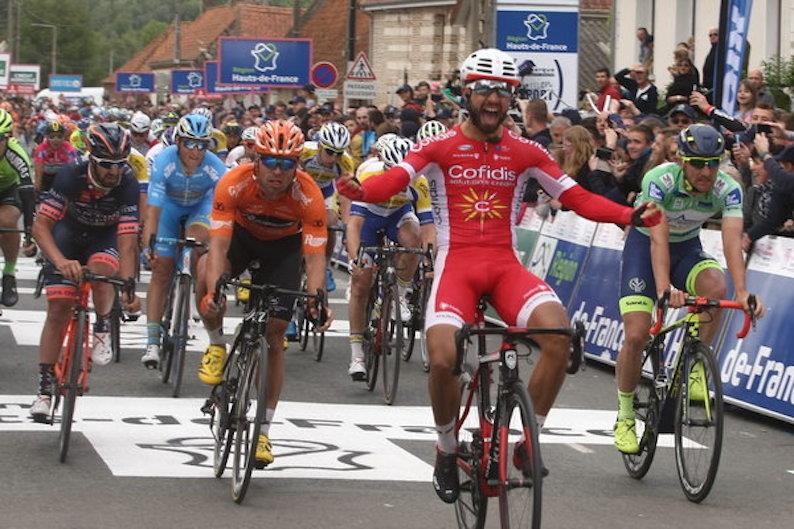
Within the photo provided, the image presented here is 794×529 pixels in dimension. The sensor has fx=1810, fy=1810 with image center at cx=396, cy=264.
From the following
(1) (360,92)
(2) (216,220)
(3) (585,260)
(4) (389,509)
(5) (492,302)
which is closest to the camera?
(5) (492,302)

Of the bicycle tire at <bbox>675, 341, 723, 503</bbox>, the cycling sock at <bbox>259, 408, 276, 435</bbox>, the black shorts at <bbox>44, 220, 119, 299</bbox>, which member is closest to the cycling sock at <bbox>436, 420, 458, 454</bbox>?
the cycling sock at <bbox>259, 408, 276, 435</bbox>

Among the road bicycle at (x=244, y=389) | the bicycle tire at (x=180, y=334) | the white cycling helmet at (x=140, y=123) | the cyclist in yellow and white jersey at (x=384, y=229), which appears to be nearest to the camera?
the road bicycle at (x=244, y=389)

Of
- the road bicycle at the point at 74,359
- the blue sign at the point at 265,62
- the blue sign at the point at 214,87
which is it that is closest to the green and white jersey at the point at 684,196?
the road bicycle at the point at 74,359

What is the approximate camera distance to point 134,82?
332 feet

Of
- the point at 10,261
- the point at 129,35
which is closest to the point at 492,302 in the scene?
the point at 10,261

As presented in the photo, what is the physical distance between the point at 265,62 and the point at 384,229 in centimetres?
4877

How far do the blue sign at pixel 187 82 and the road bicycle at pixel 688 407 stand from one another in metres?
71.3

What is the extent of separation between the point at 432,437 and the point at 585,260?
5674 mm

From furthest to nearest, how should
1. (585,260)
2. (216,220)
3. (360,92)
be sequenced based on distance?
1. (360,92)
2. (585,260)
3. (216,220)

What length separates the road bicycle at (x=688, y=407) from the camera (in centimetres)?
939

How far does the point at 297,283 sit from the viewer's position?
10156 mm

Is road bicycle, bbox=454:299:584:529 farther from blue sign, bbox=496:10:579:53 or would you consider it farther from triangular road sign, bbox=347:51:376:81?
triangular road sign, bbox=347:51:376:81

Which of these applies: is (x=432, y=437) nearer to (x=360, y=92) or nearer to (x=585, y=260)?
(x=585, y=260)

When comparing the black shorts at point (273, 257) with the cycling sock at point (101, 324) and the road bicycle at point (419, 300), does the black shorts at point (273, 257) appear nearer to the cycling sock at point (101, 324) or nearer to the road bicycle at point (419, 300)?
the cycling sock at point (101, 324)
